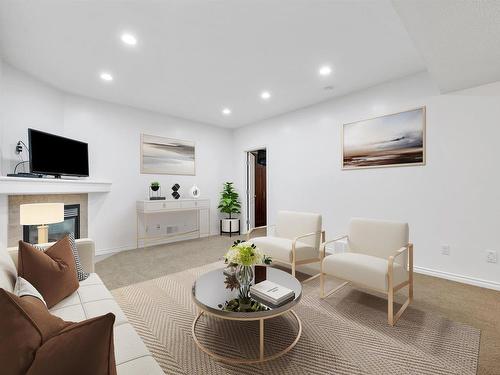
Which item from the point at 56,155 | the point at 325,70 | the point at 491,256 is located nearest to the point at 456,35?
the point at 325,70

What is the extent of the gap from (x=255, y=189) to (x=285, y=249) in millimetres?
3530

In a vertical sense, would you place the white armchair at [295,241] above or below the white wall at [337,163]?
below

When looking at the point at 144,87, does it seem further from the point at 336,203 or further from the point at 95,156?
the point at 336,203

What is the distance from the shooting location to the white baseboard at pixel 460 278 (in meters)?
2.74

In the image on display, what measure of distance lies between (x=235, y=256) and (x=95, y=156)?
364 cm

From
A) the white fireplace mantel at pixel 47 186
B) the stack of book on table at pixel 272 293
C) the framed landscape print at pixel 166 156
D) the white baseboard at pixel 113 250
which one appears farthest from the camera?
the framed landscape print at pixel 166 156

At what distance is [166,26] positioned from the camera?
2.29 metres

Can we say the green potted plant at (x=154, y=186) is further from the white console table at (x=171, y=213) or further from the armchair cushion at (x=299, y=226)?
Result: the armchair cushion at (x=299, y=226)

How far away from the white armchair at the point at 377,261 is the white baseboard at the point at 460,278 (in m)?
0.92

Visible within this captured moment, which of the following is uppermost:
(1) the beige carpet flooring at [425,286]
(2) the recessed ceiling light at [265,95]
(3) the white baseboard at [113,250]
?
(2) the recessed ceiling light at [265,95]

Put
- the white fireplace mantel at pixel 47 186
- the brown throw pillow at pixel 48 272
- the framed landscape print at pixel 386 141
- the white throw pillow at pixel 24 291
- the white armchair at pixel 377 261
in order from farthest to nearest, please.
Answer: the framed landscape print at pixel 386 141 < the white fireplace mantel at pixel 47 186 < the white armchair at pixel 377 261 < the brown throw pillow at pixel 48 272 < the white throw pillow at pixel 24 291

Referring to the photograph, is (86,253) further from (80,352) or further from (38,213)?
(80,352)

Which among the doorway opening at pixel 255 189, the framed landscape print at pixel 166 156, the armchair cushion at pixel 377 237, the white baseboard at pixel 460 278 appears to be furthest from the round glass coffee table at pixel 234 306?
the doorway opening at pixel 255 189

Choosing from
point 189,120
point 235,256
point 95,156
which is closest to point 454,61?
point 235,256
